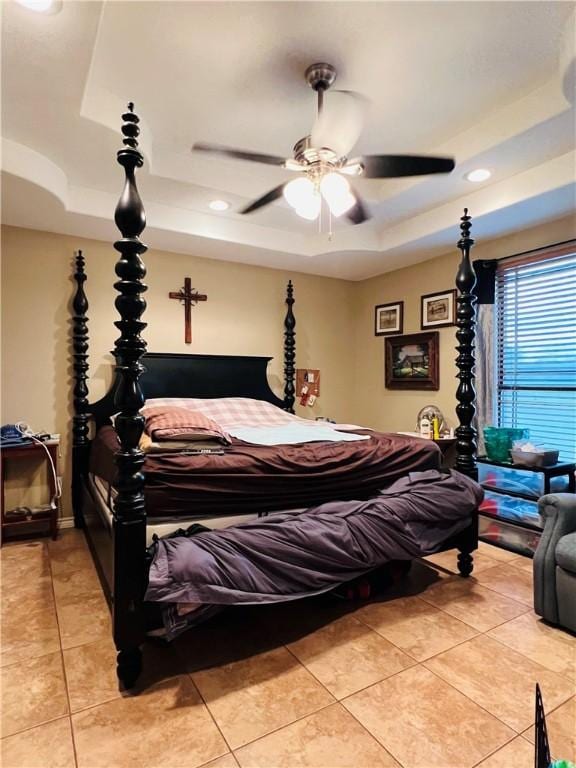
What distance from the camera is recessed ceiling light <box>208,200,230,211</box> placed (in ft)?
11.5

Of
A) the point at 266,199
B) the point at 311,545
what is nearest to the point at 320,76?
the point at 266,199

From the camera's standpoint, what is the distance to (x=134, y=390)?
175 cm

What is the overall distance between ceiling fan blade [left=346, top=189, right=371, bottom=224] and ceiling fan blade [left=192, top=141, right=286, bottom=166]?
502 mm

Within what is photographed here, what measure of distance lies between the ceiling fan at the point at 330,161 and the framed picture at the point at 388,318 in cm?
242

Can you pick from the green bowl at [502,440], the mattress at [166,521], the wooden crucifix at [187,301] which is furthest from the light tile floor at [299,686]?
the wooden crucifix at [187,301]

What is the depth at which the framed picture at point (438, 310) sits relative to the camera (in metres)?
4.13

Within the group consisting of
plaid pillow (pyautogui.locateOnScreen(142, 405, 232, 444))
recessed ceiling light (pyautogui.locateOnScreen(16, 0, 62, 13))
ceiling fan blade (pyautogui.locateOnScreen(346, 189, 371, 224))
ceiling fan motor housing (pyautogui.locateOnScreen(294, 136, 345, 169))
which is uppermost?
recessed ceiling light (pyautogui.locateOnScreen(16, 0, 62, 13))

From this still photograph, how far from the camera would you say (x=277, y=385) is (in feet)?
15.5

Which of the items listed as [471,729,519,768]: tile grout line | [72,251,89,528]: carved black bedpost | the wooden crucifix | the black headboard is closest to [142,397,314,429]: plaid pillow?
the black headboard

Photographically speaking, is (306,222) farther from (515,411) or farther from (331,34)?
(515,411)

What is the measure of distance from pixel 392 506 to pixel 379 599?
0.58 metres

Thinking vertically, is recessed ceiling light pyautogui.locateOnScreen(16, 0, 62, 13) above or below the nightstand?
above

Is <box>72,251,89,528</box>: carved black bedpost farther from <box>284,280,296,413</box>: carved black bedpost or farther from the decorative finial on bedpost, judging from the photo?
the decorative finial on bedpost

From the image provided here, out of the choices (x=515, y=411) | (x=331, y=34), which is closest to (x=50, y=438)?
(x=331, y=34)
